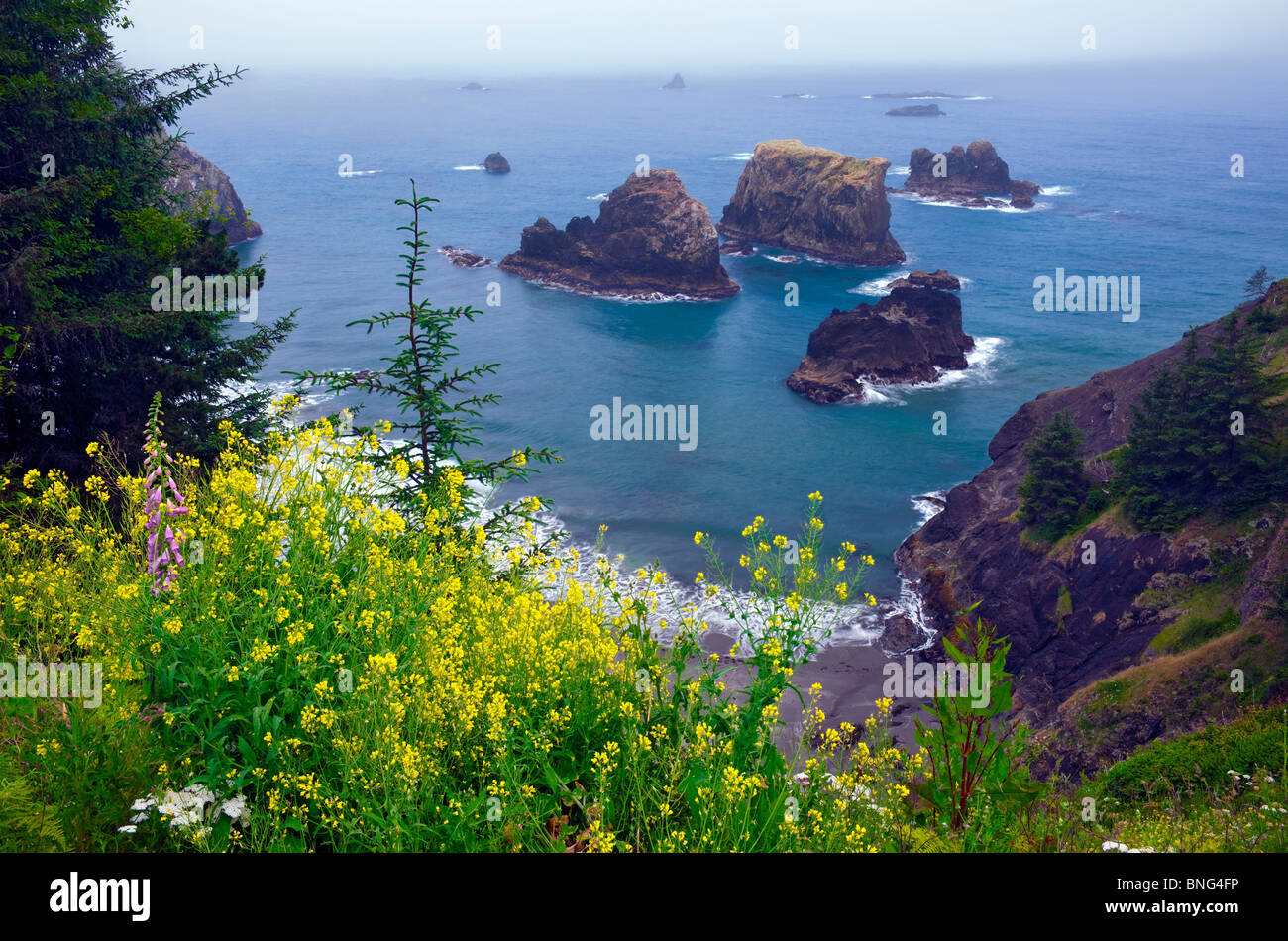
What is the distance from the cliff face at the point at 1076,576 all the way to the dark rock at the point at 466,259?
67536 millimetres

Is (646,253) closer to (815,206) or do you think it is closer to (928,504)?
(815,206)

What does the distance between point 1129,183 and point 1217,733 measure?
150 m

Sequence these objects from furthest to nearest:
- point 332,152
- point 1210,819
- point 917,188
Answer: point 332,152, point 917,188, point 1210,819

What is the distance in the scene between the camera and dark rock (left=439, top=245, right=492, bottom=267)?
100062 mm

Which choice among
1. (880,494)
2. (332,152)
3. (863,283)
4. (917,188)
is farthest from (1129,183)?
(332,152)

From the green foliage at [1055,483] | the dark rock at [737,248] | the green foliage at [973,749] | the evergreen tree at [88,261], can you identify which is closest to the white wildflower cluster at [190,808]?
the green foliage at [973,749]

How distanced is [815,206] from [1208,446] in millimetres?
78989

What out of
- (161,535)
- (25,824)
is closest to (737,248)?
(161,535)

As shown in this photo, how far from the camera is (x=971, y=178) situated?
5325 inches

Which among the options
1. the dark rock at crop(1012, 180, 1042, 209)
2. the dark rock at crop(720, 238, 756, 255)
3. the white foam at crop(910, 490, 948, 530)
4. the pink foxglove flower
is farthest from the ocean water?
the pink foxglove flower

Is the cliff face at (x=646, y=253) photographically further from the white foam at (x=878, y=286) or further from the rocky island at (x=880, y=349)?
the rocky island at (x=880, y=349)

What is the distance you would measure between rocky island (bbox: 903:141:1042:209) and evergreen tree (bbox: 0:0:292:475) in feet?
417

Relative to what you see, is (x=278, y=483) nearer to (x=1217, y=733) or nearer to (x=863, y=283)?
(x=1217, y=733)
